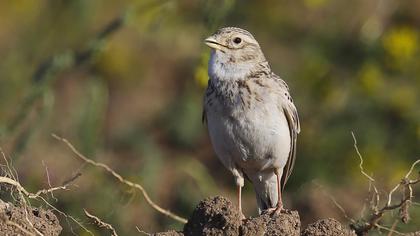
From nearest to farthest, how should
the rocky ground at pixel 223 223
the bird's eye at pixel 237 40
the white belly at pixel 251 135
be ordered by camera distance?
the rocky ground at pixel 223 223 < the white belly at pixel 251 135 < the bird's eye at pixel 237 40

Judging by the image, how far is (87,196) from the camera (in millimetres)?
10820

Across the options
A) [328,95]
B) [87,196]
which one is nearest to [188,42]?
[328,95]

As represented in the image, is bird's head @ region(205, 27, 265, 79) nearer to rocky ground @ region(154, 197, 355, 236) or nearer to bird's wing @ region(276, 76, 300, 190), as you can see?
bird's wing @ region(276, 76, 300, 190)

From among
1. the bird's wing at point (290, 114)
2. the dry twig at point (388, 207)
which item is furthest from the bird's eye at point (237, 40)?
the dry twig at point (388, 207)

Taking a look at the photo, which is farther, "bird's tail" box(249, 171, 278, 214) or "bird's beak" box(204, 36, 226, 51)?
"bird's tail" box(249, 171, 278, 214)

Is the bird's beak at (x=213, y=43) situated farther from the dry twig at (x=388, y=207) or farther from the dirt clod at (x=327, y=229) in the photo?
the dirt clod at (x=327, y=229)

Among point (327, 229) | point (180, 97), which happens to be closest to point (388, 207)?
point (327, 229)

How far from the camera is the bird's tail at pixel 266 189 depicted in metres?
8.55

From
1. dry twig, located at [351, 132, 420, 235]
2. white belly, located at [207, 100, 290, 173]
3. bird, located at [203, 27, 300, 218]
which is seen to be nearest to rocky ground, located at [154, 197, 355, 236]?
dry twig, located at [351, 132, 420, 235]

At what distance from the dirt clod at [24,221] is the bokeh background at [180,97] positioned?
1.54 meters

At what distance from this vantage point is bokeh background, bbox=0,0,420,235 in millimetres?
10609

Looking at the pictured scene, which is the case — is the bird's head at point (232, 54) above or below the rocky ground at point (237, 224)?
above

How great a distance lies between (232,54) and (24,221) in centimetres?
237

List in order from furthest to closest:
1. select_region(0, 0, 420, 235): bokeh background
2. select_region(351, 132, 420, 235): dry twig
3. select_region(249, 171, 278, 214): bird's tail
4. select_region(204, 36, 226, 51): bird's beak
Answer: select_region(0, 0, 420, 235): bokeh background
select_region(249, 171, 278, 214): bird's tail
select_region(204, 36, 226, 51): bird's beak
select_region(351, 132, 420, 235): dry twig
